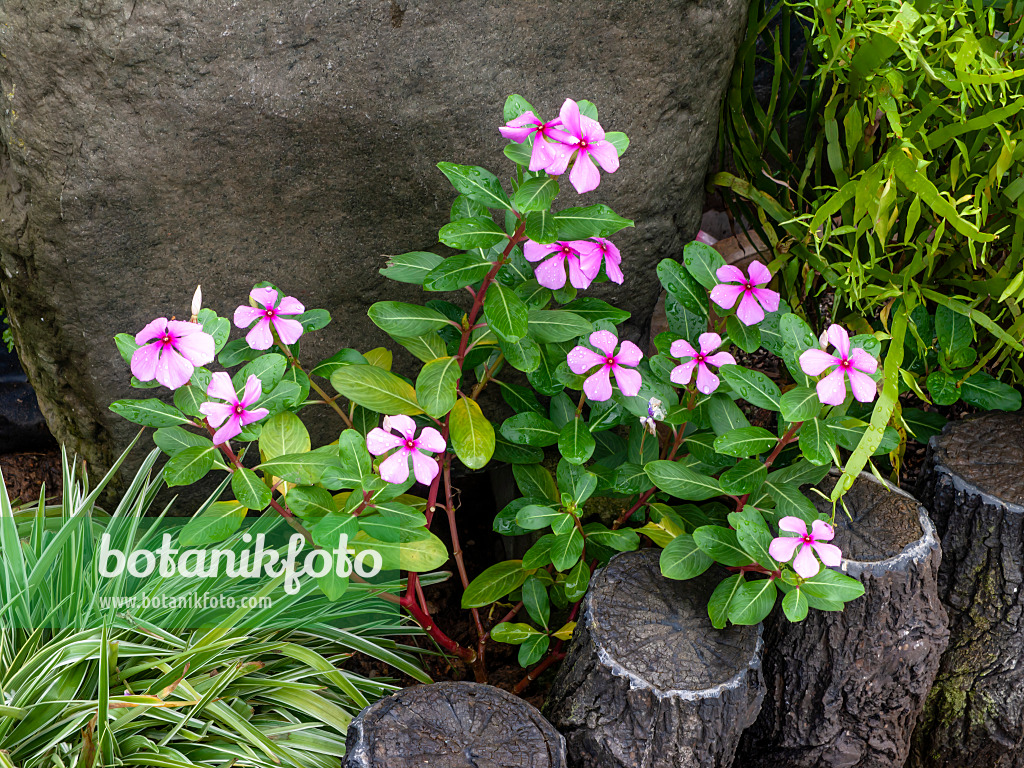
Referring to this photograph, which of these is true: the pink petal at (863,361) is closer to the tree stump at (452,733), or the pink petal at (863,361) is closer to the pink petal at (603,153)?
the pink petal at (603,153)

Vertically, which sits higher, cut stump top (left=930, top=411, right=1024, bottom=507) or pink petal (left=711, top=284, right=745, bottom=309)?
pink petal (left=711, top=284, right=745, bottom=309)

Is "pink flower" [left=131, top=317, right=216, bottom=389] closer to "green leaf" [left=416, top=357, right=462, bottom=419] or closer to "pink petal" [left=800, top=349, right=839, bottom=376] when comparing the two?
"green leaf" [left=416, top=357, right=462, bottom=419]

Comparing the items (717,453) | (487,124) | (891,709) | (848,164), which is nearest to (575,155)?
(487,124)

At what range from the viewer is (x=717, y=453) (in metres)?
1.54

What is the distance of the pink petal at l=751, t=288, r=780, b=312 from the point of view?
4.93 feet

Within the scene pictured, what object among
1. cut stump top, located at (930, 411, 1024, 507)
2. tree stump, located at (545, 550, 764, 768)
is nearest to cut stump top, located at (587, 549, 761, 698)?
tree stump, located at (545, 550, 764, 768)

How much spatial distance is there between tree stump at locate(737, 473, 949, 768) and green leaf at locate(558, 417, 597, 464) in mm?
→ 488

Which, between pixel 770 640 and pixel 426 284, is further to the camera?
pixel 770 640

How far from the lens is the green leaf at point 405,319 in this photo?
1.42 metres

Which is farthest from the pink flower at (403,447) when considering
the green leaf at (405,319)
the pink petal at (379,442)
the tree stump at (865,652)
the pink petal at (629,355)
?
the tree stump at (865,652)

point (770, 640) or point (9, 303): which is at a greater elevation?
point (9, 303)

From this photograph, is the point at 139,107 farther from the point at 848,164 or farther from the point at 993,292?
the point at 993,292

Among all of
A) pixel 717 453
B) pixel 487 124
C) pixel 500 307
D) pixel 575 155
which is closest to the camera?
pixel 575 155

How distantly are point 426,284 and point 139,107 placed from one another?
23.4 inches
